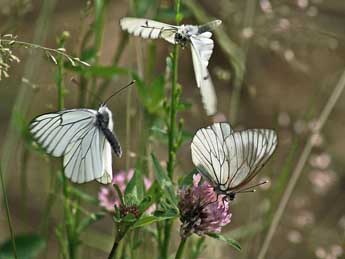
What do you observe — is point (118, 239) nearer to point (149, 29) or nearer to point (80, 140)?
point (80, 140)

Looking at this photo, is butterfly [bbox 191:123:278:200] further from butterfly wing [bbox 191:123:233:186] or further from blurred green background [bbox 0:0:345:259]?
blurred green background [bbox 0:0:345:259]

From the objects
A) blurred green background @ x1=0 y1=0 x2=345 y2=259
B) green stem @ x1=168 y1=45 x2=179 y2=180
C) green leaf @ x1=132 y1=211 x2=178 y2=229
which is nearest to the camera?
green leaf @ x1=132 y1=211 x2=178 y2=229

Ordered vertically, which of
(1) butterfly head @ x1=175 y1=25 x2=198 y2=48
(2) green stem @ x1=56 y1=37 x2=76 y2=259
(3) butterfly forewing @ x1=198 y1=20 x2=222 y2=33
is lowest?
(2) green stem @ x1=56 y1=37 x2=76 y2=259

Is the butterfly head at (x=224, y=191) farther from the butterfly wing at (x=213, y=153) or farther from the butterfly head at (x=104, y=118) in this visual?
the butterfly head at (x=104, y=118)

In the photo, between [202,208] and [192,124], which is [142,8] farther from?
[192,124]

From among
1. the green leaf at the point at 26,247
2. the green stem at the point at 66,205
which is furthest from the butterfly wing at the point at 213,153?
the green leaf at the point at 26,247

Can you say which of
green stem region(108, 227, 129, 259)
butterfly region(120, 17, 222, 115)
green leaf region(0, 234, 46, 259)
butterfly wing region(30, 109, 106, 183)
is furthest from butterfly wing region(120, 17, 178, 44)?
green leaf region(0, 234, 46, 259)

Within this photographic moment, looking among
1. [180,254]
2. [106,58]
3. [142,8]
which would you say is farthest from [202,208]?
[106,58]
